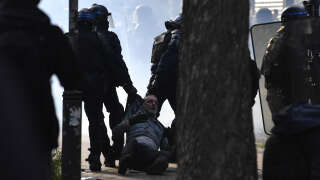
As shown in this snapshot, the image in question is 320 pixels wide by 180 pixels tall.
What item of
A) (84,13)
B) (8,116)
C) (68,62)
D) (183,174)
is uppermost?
(84,13)

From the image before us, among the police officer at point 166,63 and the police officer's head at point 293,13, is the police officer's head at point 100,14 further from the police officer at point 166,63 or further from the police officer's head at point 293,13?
the police officer's head at point 293,13

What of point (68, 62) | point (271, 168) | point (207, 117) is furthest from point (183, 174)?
point (68, 62)

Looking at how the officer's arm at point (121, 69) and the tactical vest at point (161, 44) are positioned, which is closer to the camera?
the officer's arm at point (121, 69)

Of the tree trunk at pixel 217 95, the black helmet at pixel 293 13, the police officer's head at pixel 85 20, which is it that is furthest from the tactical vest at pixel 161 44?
the tree trunk at pixel 217 95

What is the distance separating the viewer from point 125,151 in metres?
7.45

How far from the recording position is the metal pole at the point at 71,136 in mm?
5781

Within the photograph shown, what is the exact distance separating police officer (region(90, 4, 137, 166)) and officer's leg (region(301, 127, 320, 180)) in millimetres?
4455

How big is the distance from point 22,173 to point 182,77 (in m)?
1.40

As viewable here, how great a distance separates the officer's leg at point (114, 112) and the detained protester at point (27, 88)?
4.62m

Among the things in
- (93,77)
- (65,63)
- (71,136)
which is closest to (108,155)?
(93,77)

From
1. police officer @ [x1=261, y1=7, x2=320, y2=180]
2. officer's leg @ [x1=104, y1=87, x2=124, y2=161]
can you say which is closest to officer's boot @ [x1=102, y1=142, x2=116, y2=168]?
officer's leg @ [x1=104, y1=87, x2=124, y2=161]

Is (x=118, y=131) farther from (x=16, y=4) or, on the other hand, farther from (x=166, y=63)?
(x=16, y=4)

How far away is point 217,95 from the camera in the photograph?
13.0 ft

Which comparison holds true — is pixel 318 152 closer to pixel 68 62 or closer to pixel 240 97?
pixel 240 97
